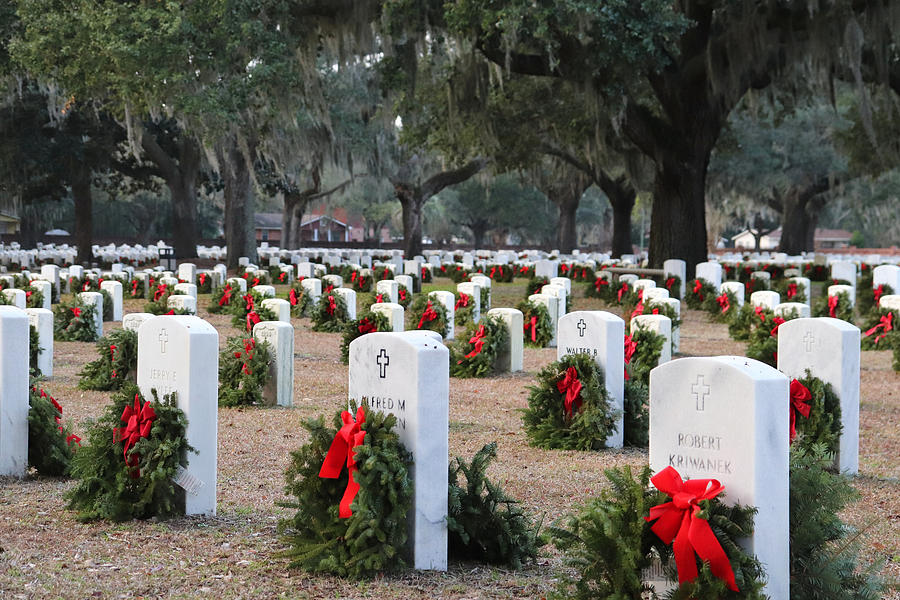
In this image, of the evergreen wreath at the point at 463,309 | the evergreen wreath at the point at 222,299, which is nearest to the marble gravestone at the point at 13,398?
the evergreen wreath at the point at 463,309

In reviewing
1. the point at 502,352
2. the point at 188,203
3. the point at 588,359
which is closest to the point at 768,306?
the point at 502,352

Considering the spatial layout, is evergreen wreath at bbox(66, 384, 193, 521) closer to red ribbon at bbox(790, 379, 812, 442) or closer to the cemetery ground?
the cemetery ground

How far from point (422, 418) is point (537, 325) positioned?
10.2 m

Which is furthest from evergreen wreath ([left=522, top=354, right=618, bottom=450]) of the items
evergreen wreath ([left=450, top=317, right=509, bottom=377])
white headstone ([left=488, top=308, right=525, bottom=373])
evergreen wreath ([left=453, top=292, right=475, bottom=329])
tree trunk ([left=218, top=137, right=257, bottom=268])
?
tree trunk ([left=218, top=137, right=257, bottom=268])

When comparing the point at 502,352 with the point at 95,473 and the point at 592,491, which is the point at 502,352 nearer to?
the point at 592,491

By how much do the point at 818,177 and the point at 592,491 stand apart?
112ft

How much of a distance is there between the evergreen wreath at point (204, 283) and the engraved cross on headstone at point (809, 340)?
58.4 ft

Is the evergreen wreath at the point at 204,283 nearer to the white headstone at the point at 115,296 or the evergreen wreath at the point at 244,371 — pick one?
the white headstone at the point at 115,296

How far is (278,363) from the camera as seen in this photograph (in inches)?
400

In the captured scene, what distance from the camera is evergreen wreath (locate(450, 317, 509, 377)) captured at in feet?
40.9

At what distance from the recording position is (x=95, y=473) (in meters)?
6.04

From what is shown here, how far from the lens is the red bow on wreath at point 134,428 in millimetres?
6000

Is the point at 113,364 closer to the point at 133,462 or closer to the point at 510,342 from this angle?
the point at 510,342

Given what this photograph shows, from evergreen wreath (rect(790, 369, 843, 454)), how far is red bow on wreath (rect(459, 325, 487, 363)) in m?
5.41
